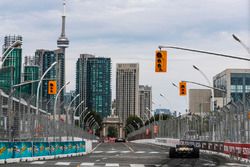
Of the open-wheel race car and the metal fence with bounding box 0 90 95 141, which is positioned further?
the open-wheel race car

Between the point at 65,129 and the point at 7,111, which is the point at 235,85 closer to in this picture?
the point at 65,129

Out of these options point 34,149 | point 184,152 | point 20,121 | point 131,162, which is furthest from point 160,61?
point 184,152

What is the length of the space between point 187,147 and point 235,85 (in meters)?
125

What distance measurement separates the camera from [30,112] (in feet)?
116

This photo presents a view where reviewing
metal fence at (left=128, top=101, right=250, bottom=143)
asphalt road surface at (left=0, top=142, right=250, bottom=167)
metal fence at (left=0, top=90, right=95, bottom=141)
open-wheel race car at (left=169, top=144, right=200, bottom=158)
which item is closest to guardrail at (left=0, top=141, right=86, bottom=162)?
metal fence at (left=0, top=90, right=95, bottom=141)

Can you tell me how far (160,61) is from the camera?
29.6 metres

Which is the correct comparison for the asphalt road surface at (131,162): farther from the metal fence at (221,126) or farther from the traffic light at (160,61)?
the traffic light at (160,61)

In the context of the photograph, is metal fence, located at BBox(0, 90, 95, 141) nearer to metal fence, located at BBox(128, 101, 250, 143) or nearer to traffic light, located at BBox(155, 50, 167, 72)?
traffic light, located at BBox(155, 50, 167, 72)

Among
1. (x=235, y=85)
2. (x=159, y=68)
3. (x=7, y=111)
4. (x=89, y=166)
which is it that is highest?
(x=235, y=85)

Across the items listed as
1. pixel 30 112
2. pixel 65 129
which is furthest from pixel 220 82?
pixel 30 112

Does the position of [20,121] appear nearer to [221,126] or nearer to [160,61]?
[160,61]

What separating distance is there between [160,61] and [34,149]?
896 cm

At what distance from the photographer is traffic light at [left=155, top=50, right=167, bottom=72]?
29.4 metres

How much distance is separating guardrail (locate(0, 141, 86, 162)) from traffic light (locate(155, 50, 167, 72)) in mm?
8159
